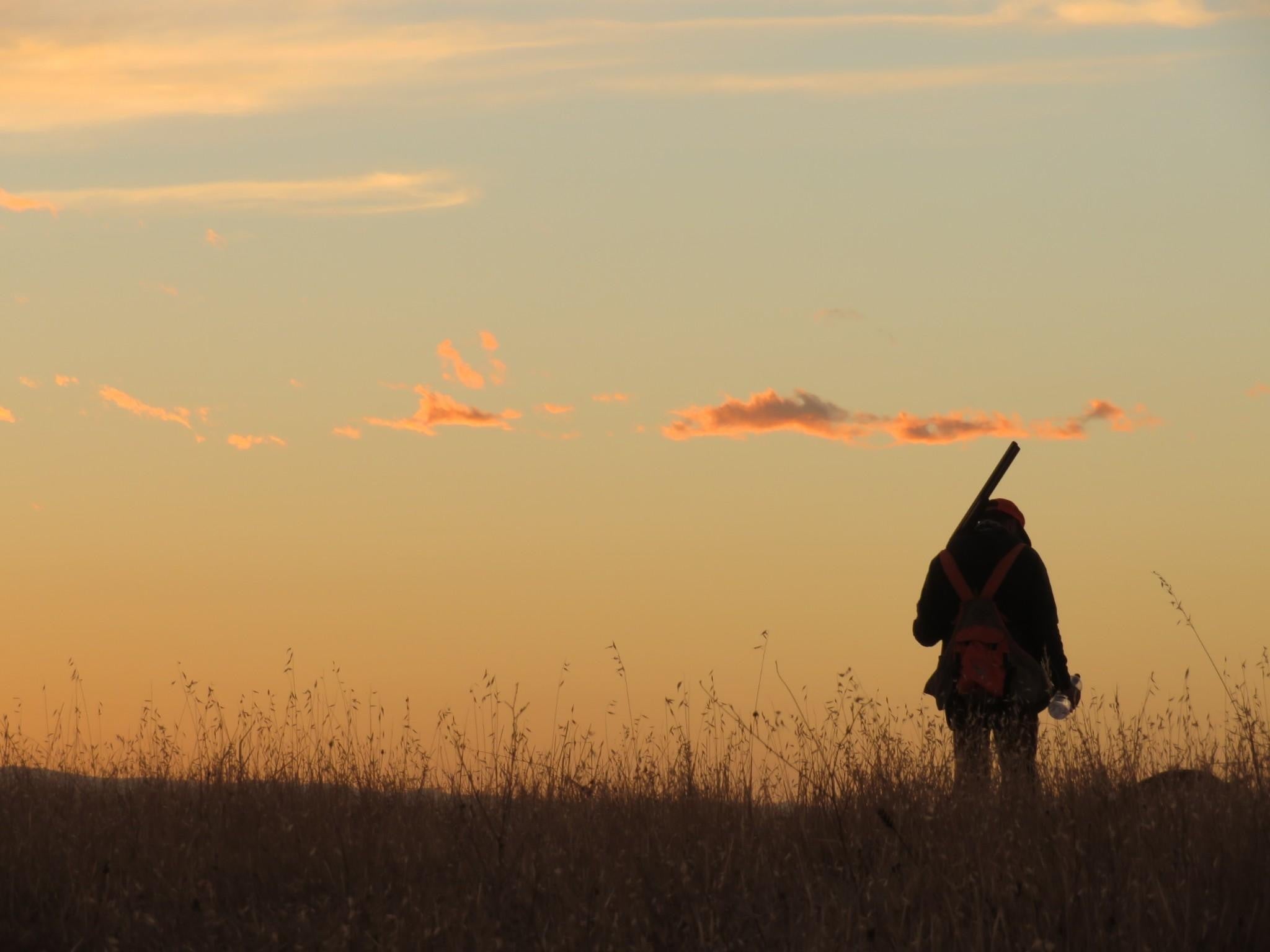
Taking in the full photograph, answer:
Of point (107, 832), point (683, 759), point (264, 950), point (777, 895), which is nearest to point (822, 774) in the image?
point (683, 759)

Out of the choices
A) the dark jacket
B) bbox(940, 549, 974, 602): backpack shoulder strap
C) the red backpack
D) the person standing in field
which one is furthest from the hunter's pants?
bbox(940, 549, 974, 602): backpack shoulder strap

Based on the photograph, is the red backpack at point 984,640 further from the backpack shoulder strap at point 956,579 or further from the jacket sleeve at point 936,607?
the jacket sleeve at point 936,607

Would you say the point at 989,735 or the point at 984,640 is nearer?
the point at 984,640

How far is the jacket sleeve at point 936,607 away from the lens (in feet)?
28.9

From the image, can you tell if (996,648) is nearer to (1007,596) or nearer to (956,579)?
(1007,596)

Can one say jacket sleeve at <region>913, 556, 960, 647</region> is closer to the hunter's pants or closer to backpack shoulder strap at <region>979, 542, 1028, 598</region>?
backpack shoulder strap at <region>979, 542, 1028, 598</region>

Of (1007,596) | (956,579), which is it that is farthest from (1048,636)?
(956,579)

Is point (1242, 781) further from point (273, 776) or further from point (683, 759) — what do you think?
point (273, 776)

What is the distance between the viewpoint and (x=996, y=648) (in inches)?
335

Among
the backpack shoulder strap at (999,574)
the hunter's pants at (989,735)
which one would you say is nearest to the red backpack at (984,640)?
the backpack shoulder strap at (999,574)

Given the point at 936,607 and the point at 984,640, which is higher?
the point at 936,607

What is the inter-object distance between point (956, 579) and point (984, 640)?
43 cm

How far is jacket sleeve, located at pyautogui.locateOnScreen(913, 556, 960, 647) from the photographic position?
28.9 feet

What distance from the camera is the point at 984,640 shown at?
334 inches
